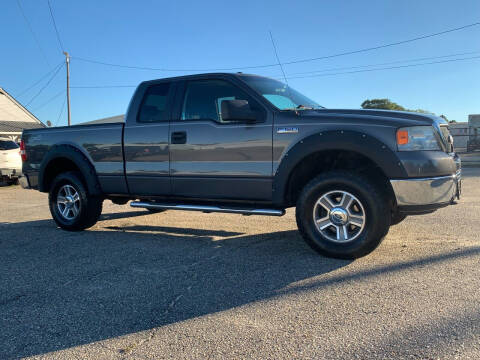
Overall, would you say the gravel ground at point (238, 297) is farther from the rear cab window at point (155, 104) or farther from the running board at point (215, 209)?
the rear cab window at point (155, 104)

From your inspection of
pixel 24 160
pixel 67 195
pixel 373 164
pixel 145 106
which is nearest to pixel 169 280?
pixel 373 164

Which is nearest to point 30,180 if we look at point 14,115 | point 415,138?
point 415,138

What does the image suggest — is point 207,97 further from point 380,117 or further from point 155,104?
point 380,117

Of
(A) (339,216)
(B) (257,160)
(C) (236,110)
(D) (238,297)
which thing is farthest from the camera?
(B) (257,160)

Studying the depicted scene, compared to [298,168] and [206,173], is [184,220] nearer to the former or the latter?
[206,173]

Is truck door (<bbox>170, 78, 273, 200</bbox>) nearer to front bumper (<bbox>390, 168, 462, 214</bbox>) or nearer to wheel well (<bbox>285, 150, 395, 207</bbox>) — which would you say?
wheel well (<bbox>285, 150, 395, 207</bbox>)

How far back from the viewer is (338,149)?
4000 millimetres

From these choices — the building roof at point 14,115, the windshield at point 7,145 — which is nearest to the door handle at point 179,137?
the windshield at point 7,145

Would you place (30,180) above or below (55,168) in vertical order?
below

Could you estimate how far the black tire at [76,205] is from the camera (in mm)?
5762

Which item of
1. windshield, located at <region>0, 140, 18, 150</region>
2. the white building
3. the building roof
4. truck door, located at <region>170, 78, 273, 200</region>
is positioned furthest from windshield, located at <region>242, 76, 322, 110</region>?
the building roof

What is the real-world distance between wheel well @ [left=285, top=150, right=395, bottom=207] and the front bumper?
15 centimetres

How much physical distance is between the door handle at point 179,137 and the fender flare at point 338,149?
1.25m

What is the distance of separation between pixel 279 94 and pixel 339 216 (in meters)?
1.68
